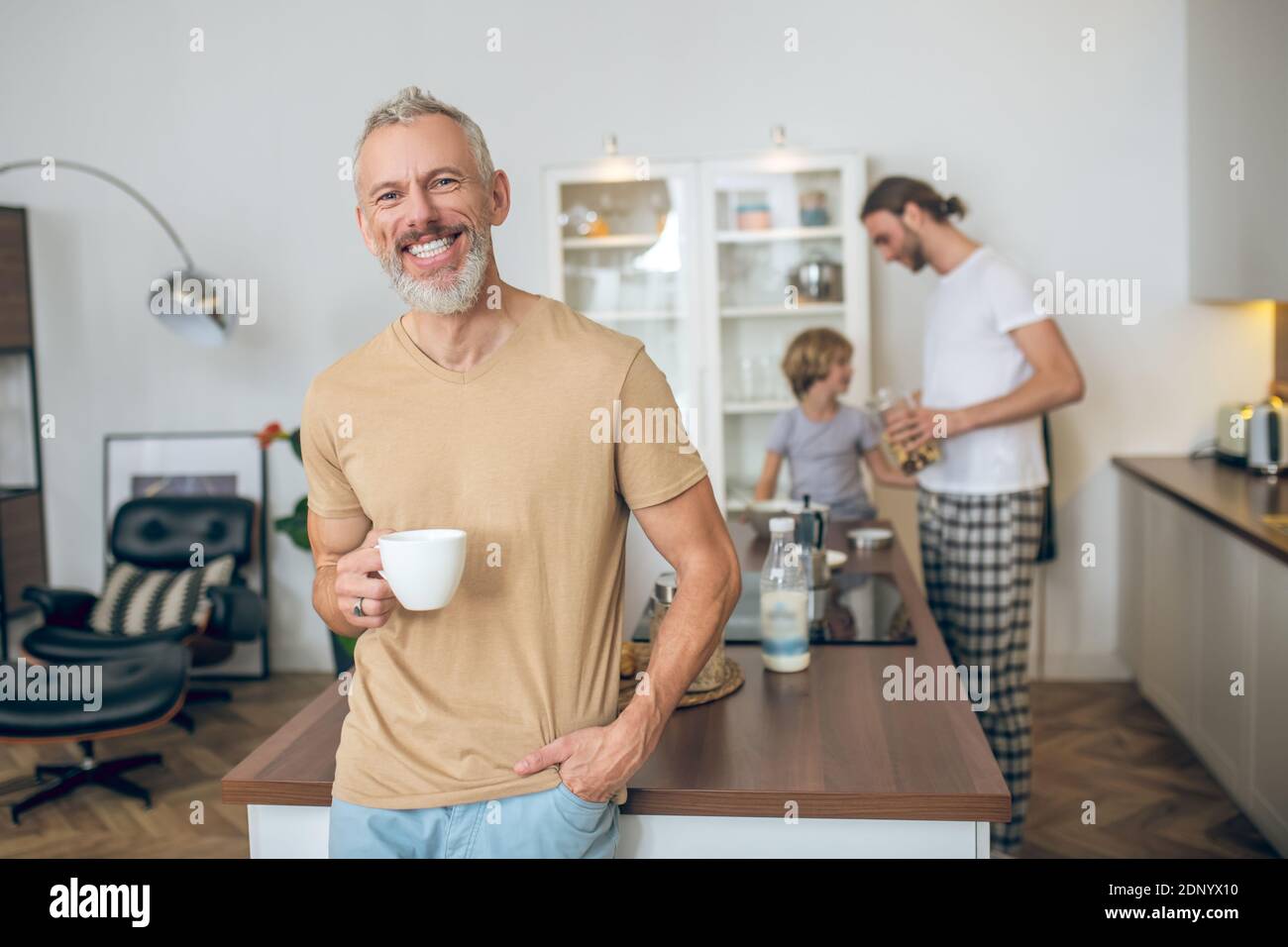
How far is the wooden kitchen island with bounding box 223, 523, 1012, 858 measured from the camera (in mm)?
1504

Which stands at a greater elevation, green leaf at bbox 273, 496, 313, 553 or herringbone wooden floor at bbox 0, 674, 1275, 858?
green leaf at bbox 273, 496, 313, 553

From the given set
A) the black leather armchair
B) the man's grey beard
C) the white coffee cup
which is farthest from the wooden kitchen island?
the black leather armchair

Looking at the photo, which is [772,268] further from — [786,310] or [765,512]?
[765,512]

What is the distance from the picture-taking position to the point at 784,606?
199 cm

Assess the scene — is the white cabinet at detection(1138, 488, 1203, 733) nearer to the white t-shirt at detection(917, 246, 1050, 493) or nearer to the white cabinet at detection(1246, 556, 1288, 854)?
the white cabinet at detection(1246, 556, 1288, 854)

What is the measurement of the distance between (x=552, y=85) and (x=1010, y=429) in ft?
8.31

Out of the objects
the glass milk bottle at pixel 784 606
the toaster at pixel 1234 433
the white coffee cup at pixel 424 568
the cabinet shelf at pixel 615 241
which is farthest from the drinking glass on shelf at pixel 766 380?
the white coffee cup at pixel 424 568

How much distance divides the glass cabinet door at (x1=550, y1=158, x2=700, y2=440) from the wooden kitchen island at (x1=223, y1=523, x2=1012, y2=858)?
2791mm

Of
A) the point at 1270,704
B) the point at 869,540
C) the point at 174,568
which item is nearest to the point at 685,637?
the point at 869,540

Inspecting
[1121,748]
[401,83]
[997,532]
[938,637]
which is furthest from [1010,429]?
[401,83]

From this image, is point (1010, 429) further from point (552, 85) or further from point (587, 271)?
point (552, 85)

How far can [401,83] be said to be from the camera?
4.82 meters

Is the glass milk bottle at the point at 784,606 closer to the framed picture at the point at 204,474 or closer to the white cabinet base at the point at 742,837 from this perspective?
the white cabinet base at the point at 742,837

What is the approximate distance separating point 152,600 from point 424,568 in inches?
138
